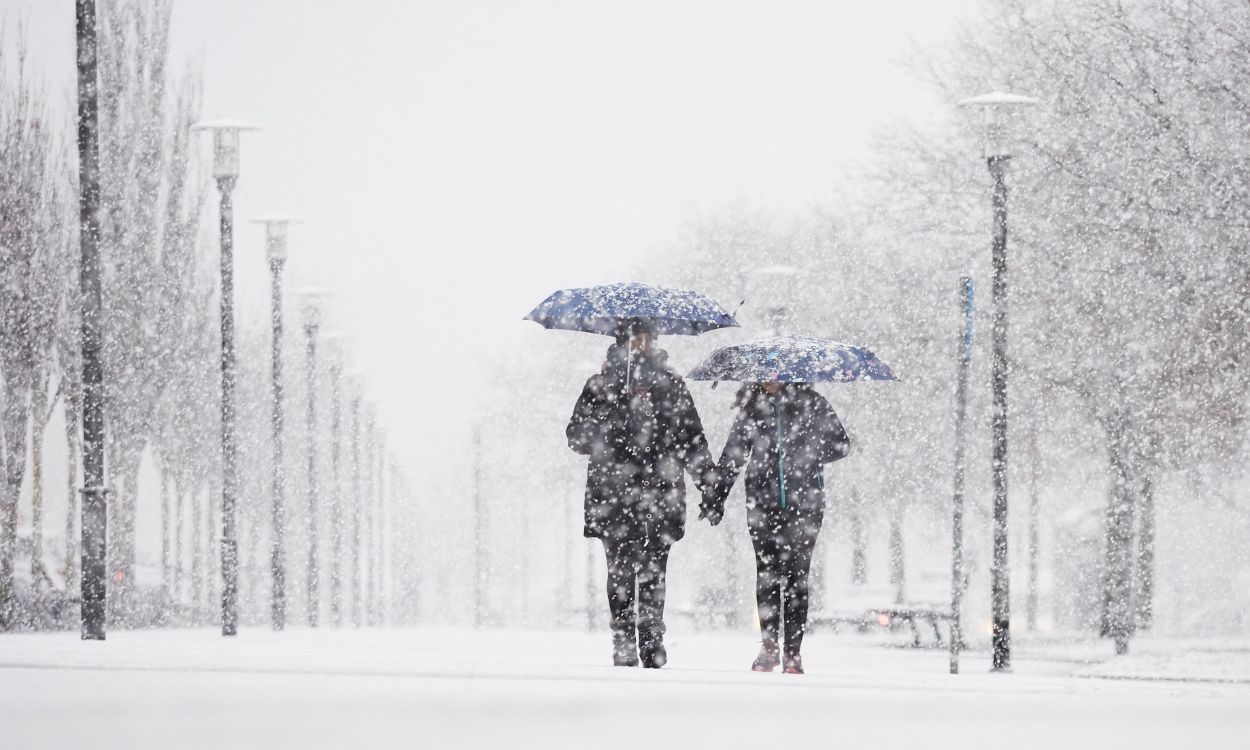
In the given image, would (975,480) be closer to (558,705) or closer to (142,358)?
(142,358)

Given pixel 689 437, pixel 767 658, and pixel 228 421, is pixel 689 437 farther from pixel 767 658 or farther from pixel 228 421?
pixel 228 421

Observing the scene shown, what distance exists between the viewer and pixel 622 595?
31.8ft

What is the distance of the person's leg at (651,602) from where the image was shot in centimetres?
960

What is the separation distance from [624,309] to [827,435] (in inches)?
55.6

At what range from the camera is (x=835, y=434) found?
10070 mm

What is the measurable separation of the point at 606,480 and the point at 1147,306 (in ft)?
41.1

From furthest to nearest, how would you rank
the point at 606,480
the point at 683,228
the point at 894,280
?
the point at 683,228, the point at 894,280, the point at 606,480

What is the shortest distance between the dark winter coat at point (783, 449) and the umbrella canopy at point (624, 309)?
69 centimetres

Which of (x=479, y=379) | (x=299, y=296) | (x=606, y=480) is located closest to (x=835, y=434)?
(x=606, y=480)

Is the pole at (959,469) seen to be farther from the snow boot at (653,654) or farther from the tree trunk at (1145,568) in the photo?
the tree trunk at (1145,568)

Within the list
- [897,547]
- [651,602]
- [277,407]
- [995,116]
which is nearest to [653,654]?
[651,602]

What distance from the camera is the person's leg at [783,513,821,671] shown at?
990 centimetres

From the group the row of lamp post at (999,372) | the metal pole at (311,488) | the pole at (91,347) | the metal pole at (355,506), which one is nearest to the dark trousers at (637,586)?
the pole at (91,347)

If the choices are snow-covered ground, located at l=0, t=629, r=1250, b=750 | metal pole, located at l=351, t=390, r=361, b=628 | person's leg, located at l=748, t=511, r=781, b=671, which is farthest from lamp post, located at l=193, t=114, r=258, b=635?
metal pole, located at l=351, t=390, r=361, b=628
